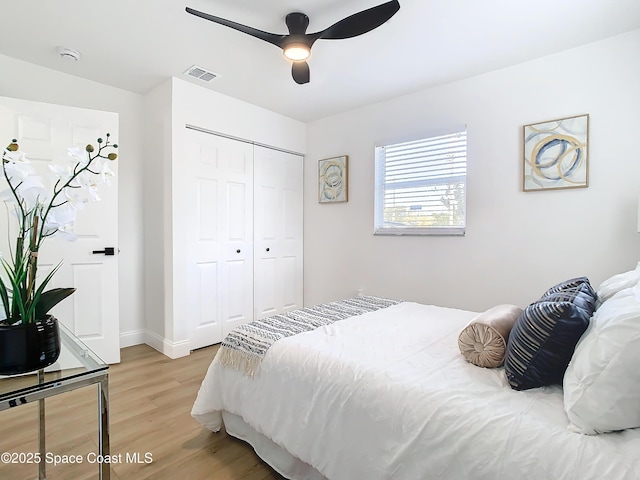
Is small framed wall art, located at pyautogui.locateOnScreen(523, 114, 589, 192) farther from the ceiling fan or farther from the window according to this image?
the ceiling fan

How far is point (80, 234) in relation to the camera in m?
2.77

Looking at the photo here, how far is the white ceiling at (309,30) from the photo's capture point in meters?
2.05

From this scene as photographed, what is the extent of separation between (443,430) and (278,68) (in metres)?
2.78

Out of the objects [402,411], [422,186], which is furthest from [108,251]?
[422,186]

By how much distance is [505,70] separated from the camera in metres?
2.77

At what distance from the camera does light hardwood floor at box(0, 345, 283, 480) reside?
5.22 feet

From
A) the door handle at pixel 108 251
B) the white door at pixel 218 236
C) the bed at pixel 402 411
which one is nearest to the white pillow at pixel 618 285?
the bed at pixel 402 411

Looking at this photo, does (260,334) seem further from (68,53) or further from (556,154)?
(68,53)

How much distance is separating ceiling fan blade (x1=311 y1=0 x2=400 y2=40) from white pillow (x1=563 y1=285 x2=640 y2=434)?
1637 millimetres

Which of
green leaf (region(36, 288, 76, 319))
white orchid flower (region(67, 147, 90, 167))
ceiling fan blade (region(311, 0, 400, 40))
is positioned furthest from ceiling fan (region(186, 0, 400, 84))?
green leaf (region(36, 288, 76, 319))

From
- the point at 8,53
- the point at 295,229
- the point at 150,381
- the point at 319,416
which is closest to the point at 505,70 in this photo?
the point at 295,229

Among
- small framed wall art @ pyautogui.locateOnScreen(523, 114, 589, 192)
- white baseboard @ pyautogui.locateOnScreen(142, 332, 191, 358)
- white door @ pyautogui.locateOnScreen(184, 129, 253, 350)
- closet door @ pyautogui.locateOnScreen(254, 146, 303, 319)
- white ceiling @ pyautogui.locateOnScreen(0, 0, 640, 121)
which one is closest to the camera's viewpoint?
white ceiling @ pyautogui.locateOnScreen(0, 0, 640, 121)

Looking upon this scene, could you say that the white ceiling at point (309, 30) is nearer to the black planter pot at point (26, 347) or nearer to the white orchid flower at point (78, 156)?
the white orchid flower at point (78, 156)

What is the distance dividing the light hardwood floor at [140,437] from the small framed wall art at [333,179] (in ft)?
7.66
